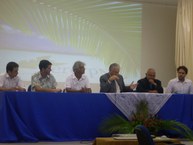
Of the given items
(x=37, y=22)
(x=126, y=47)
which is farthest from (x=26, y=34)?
(x=126, y=47)

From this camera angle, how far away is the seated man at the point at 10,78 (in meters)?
4.84

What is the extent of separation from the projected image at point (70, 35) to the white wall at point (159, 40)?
19 centimetres

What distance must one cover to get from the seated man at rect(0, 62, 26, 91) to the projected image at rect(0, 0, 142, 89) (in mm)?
1753

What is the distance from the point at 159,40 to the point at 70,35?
197 cm

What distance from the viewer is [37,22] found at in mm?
6887

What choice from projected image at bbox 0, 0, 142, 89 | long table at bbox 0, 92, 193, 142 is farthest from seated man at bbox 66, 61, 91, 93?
projected image at bbox 0, 0, 142, 89

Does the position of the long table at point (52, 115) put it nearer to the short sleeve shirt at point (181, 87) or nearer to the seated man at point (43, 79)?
the seated man at point (43, 79)

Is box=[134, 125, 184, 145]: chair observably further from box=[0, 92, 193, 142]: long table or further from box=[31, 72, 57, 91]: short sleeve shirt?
box=[31, 72, 57, 91]: short sleeve shirt

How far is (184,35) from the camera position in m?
7.27

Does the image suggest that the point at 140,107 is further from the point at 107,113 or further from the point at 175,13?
the point at 175,13

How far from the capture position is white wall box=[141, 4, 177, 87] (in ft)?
25.6

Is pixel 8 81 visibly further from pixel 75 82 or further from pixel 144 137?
pixel 144 137

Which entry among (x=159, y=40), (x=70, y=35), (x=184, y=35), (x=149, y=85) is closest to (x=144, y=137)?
(x=149, y=85)

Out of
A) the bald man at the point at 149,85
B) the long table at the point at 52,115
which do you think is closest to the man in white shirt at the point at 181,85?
the bald man at the point at 149,85
